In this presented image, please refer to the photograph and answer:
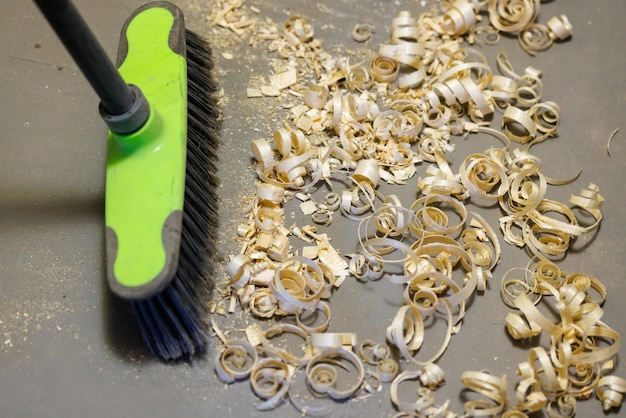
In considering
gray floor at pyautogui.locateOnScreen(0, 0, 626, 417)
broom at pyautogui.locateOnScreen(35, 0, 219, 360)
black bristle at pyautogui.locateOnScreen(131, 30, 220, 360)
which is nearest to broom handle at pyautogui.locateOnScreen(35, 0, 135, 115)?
broom at pyautogui.locateOnScreen(35, 0, 219, 360)

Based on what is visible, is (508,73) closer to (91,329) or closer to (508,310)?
(508,310)

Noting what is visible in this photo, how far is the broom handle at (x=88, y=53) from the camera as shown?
3.04 feet

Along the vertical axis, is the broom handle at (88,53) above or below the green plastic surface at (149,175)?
above

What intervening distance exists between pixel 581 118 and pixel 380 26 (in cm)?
51

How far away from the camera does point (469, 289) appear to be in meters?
1.18

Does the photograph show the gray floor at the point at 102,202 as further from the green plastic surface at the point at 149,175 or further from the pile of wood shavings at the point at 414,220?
the green plastic surface at the point at 149,175

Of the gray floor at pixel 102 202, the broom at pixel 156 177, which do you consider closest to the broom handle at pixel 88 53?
the broom at pixel 156 177

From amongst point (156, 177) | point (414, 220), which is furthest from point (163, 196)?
point (414, 220)

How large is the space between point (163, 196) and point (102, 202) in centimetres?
29

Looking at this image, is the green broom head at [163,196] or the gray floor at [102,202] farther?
the gray floor at [102,202]

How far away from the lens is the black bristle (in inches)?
41.7

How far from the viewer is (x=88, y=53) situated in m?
0.97

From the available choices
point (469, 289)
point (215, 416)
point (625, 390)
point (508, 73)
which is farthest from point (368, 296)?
point (508, 73)

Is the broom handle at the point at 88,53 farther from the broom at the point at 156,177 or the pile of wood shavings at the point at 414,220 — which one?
the pile of wood shavings at the point at 414,220
